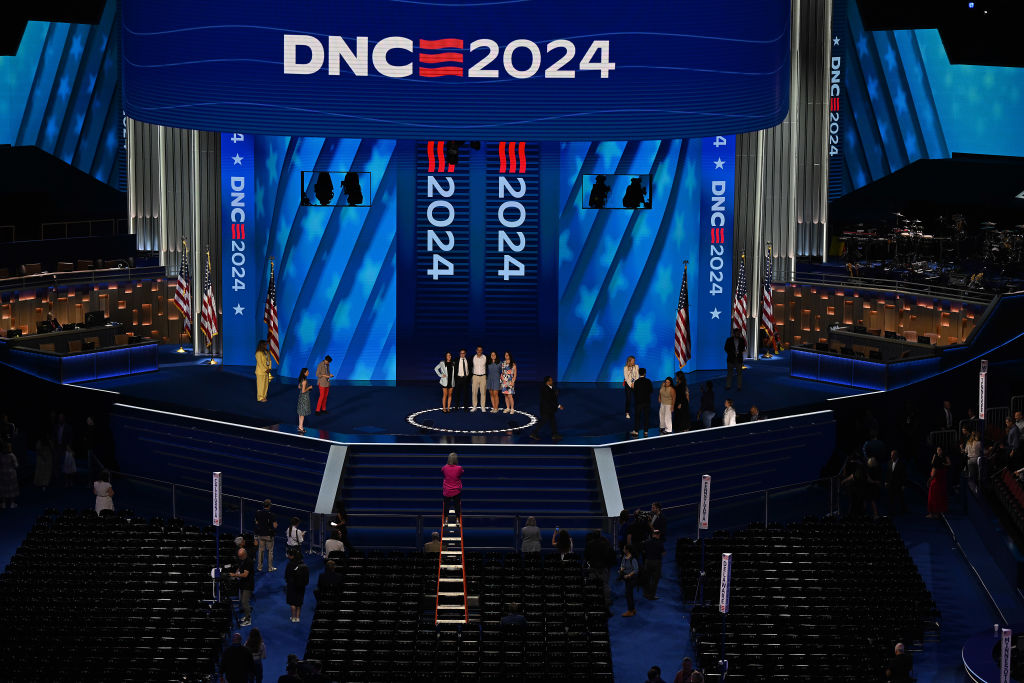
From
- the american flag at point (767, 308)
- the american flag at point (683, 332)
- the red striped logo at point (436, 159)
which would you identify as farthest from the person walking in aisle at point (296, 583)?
the american flag at point (767, 308)

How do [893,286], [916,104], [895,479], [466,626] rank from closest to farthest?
[466,626], [895,479], [893,286], [916,104]

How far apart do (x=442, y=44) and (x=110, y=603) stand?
1398 centimetres

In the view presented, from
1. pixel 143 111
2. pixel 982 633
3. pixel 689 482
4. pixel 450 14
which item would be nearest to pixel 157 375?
pixel 143 111

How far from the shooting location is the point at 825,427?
33.9 m

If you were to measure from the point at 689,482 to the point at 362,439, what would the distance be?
245 inches

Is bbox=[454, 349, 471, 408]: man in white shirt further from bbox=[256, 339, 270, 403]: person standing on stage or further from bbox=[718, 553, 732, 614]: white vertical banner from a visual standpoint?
bbox=[718, 553, 732, 614]: white vertical banner

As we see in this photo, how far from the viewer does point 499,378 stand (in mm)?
33438

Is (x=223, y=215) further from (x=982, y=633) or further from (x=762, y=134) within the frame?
(x=982, y=633)

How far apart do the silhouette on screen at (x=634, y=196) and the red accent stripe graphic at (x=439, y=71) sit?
4.92 meters

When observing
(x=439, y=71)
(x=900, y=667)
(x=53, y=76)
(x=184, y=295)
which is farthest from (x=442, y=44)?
(x=53, y=76)

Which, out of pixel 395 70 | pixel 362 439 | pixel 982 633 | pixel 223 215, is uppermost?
pixel 395 70

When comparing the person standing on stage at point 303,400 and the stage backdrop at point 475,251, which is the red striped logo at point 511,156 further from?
the person standing on stage at point 303,400

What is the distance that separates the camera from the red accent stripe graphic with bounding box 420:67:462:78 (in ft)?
110

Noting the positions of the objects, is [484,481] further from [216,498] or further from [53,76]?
[53,76]
